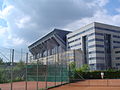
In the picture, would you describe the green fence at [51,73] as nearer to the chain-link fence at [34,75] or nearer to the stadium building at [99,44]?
the chain-link fence at [34,75]

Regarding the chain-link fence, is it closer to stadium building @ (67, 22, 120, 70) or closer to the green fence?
the green fence

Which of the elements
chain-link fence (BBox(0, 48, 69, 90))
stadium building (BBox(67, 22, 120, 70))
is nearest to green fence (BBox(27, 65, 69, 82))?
chain-link fence (BBox(0, 48, 69, 90))

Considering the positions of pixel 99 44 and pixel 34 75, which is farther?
pixel 99 44

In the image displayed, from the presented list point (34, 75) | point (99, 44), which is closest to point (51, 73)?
point (34, 75)

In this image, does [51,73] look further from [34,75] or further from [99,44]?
[99,44]

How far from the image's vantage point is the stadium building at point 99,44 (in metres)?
85.9

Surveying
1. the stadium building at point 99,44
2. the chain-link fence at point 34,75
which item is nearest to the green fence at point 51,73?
the chain-link fence at point 34,75

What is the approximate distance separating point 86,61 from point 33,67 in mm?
71194

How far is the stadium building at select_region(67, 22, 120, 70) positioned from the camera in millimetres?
85875

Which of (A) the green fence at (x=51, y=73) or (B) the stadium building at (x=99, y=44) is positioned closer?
(A) the green fence at (x=51, y=73)

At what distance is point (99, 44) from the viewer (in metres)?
86.6

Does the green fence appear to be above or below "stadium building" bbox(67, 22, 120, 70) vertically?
below

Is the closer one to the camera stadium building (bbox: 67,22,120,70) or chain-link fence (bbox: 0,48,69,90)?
chain-link fence (bbox: 0,48,69,90)

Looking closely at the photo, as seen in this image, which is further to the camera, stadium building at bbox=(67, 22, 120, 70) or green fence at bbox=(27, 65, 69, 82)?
stadium building at bbox=(67, 22, 120, 70)
